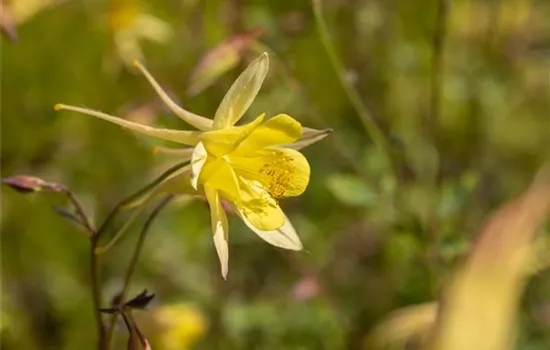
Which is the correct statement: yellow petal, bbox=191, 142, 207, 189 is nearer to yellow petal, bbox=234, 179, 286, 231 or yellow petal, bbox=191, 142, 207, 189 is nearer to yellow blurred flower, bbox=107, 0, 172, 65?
yellow petal, bbox=234, 179, 286, 231

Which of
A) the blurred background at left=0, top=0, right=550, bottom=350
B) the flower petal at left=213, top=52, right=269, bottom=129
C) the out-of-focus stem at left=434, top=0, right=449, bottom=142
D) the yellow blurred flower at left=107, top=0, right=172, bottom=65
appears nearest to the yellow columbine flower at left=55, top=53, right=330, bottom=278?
the flower petal at left=213, top=52, right=269, bottom=129

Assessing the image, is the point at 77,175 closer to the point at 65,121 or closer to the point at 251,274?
the point at 65,121

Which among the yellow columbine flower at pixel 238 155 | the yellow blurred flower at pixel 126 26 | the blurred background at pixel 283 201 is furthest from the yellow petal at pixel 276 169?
the yellow blurred flower at pixel 126 26

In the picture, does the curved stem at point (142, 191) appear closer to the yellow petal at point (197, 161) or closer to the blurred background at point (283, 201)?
the yellow petal at point (197, 161)

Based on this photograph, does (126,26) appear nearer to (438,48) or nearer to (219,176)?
(438,48)

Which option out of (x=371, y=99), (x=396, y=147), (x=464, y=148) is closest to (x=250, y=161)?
(x=396, y=147)

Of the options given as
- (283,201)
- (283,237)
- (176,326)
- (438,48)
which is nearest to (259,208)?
(283,237)

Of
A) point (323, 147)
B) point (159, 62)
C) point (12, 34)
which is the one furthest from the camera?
point (323, 147)
